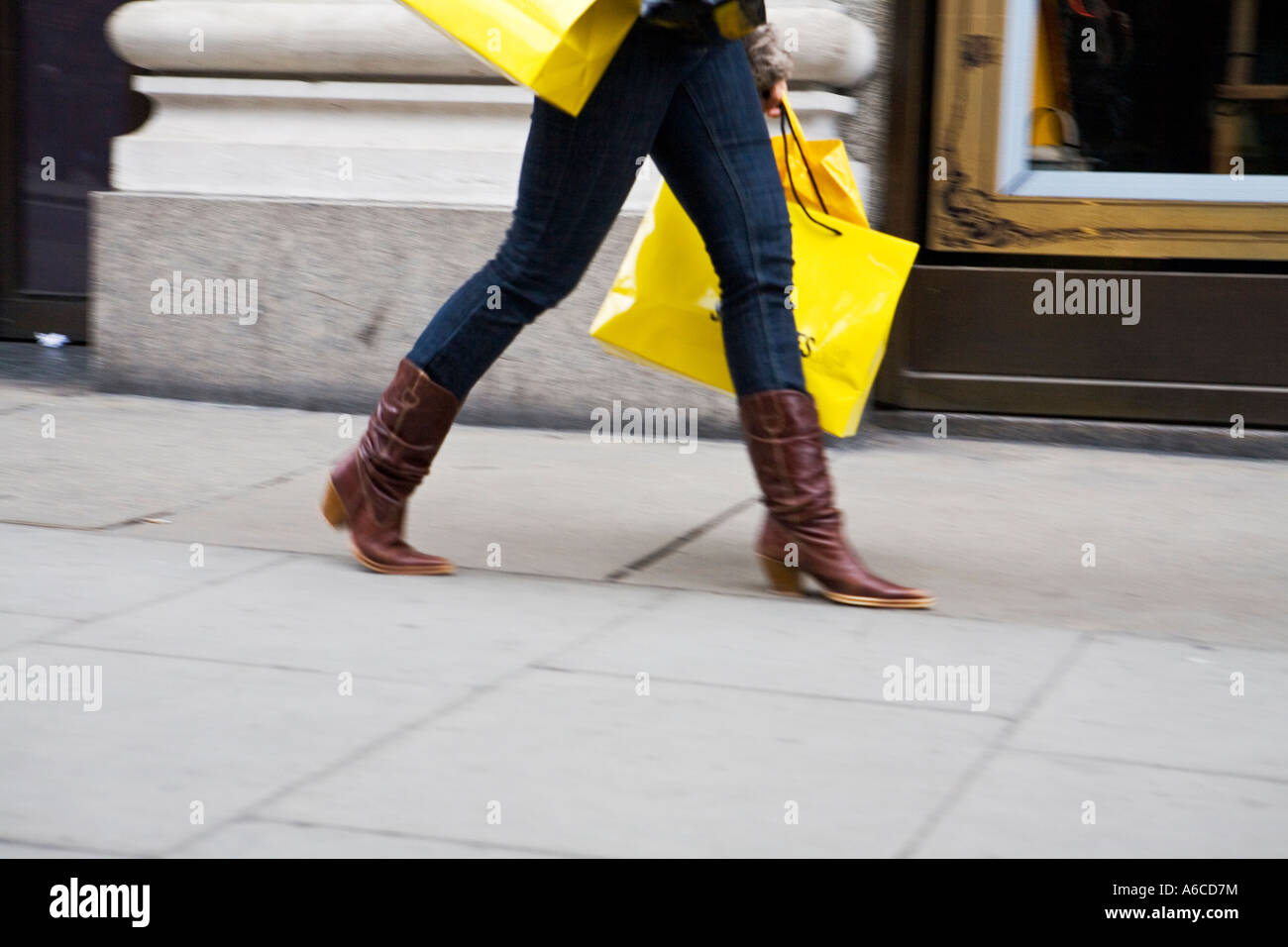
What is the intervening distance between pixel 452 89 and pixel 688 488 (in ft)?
5.89

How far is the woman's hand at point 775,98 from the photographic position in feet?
11.6

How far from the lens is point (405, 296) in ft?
18.2

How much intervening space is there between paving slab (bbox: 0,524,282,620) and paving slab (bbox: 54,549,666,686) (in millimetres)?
77

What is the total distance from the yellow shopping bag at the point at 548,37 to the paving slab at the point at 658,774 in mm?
1092

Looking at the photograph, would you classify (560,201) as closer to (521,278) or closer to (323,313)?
(521,278)

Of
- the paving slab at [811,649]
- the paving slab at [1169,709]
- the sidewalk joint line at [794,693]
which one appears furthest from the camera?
the paving slab at [811,649]

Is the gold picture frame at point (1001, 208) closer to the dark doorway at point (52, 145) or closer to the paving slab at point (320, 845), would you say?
the dark doorway at point (52, 145)

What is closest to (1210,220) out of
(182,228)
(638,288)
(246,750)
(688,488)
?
(688,488)

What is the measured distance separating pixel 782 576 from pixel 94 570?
1452 mm

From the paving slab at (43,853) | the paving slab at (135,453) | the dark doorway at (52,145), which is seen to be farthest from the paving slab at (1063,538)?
the dark doorway at (52,145)

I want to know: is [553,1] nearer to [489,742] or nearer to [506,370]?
[489,742]

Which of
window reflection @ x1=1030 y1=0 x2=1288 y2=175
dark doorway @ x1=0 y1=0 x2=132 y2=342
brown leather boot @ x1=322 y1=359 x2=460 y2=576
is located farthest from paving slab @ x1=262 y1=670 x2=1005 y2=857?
dark doorway @ x1=0 y1=0 x2=132 y2=342

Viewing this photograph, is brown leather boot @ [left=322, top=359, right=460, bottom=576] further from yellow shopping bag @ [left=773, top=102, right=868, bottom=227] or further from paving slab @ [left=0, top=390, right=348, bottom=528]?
yellow shopping bag @ [left=773, top=102, right=868, bottom=227]
